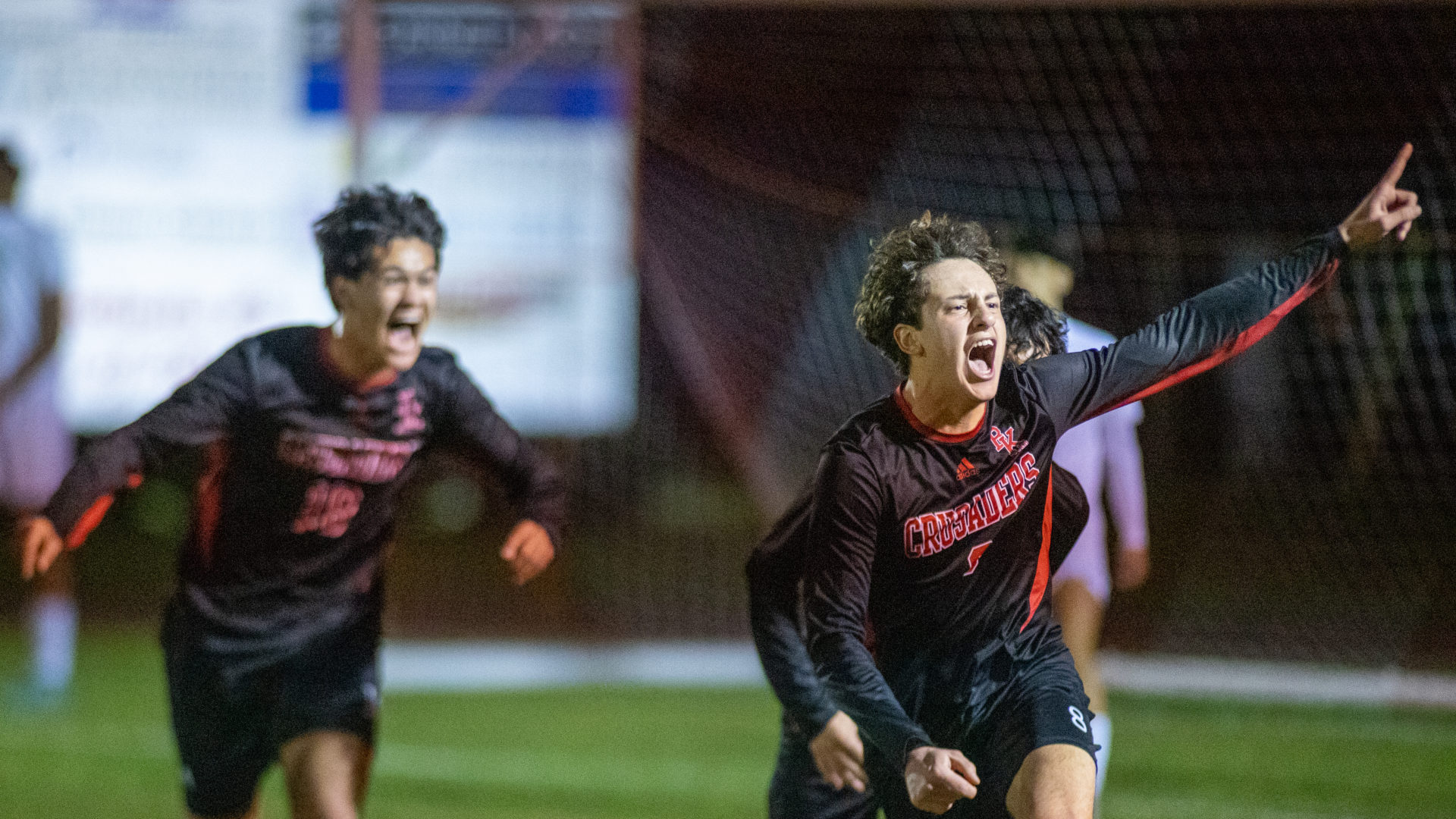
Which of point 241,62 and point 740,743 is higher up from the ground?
point 241,62

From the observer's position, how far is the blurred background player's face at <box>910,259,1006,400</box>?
2.86m

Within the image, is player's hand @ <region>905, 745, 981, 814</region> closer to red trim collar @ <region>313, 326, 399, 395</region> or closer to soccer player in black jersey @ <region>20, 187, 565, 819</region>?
soccer player in black jersey @ <region>20, 187, 565, 819</region>

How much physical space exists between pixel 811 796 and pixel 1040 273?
1948mm

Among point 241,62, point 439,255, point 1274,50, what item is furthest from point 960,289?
point 1274,50

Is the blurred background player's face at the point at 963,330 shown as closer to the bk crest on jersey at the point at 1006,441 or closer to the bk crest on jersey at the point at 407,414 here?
the bk crest on jersey at the point at 1006,441

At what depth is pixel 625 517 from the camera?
693 inches

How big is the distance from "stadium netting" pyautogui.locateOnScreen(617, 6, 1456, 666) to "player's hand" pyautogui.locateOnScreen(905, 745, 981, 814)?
15.7ft

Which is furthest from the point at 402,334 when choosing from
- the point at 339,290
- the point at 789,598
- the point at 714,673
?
the point at 714,673

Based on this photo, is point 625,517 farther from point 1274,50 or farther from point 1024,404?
point 1024,404

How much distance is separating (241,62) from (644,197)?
248cm

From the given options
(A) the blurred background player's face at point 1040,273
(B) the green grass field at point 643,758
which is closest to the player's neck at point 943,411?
(A) the blurred background player's face at point 1040,273

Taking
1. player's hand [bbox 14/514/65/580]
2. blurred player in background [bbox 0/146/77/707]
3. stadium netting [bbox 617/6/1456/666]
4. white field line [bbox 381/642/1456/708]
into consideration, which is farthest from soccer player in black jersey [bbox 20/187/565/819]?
white field line [bbox 381/642/1456/708]

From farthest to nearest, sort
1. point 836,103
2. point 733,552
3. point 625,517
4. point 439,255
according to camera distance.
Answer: point 625,517, point 733,552, point 836,103, point 439,255

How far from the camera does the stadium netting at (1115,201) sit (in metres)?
8.66
